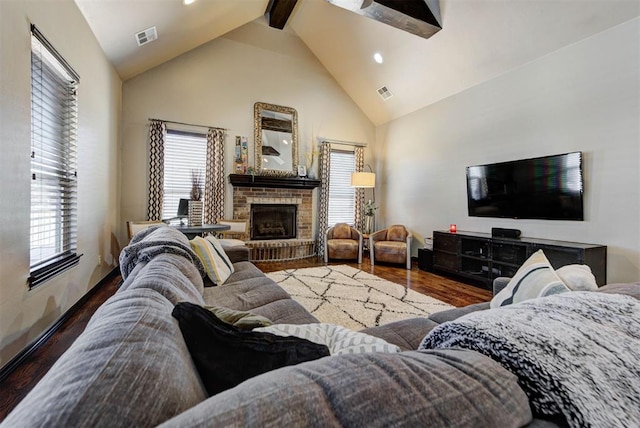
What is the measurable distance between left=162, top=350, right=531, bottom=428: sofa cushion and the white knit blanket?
0.05 meters

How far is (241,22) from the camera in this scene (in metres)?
4.57

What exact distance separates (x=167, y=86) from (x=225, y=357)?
16.8 ft

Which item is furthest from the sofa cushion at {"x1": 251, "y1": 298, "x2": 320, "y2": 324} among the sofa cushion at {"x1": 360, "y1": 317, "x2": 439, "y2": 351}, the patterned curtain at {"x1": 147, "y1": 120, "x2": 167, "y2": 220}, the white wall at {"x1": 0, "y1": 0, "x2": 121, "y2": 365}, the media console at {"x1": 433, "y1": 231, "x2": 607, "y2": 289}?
the patterned curtain at {"x1": 147, "y1": 120, "x2": 167, "y2": 220}

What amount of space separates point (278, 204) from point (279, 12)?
128 inches

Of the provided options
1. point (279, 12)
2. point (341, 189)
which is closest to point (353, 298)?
point (341, 189)

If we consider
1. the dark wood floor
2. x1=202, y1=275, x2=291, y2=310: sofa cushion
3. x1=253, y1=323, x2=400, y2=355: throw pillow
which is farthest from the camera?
x1=202, y1=275, x2=291, y2=310: sofa cushion

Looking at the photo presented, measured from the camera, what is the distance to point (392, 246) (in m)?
4.83

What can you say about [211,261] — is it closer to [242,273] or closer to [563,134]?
[242,273]

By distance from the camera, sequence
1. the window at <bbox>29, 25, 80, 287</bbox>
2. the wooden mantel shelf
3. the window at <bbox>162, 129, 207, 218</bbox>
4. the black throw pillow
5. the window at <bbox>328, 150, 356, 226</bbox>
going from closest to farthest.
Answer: the black throw pillow
the window at <bbox>29, 25, 80, 287</bbox>
the window at <bbox>162, 129, 207, 218</bbox>
the wooden mantel shelf
the window at <bbox>328, 150, 356, 226</bbox>

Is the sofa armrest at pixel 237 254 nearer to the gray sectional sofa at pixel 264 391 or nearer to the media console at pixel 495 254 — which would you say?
the gray sectional sofa at pixel 264 391

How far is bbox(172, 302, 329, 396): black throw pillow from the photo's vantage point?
595 millimetres

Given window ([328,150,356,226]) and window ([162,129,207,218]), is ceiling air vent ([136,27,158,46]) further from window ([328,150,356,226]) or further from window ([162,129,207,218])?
window ([328,150,356,226])

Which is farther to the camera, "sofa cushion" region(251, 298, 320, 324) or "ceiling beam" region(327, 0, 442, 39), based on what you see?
"ceiling beam" region(327, 0, 442, 39)

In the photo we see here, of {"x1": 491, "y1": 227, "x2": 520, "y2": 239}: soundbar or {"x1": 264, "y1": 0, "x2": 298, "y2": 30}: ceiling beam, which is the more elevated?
{"x1": 264, "y1": 0, "x2": 298, "y2": 30}: ceiling beam
